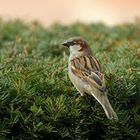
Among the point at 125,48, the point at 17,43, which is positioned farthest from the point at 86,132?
the point at 17,43

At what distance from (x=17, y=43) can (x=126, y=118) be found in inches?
114

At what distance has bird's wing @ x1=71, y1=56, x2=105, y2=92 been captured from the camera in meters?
5.90

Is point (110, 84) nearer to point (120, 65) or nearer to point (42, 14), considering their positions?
point (120, 65)

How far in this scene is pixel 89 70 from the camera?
6.12 meters

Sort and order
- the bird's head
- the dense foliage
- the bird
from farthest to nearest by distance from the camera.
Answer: the bird's head, the bird, the dense foliage

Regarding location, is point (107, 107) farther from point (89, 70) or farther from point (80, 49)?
point (80, 49)

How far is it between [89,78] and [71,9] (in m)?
11.6

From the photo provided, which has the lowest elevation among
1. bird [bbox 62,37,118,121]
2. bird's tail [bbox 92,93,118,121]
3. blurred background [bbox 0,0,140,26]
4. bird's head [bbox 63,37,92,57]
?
blurred background [bbox 0,0,140,26]

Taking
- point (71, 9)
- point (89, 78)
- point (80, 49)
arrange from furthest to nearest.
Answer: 1. point (71, 9)
2. point (80, 49)
3. point (89, 78)

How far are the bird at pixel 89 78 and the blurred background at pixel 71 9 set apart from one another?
32.4ft

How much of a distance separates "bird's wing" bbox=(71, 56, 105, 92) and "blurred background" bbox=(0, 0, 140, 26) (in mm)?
9895

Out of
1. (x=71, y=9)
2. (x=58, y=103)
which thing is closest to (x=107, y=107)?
(x=58, y=103)

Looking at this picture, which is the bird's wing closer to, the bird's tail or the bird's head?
the bird's tail

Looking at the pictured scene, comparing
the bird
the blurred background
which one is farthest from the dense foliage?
the blurred background
